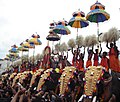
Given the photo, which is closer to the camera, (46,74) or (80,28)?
(46,74)

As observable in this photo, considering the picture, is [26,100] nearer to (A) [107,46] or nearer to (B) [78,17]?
(A) [107,46]

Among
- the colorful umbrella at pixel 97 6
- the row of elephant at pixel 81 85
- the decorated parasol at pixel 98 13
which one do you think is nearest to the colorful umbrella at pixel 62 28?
the row of elephant at pixel 81 85

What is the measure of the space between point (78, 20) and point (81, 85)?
129 inches

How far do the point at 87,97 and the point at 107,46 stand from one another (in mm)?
2313

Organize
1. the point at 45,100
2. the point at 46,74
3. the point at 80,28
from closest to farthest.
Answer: the point at 45,100 → the point at 46,74 → the point at 80,28

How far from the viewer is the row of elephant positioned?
18.7ft

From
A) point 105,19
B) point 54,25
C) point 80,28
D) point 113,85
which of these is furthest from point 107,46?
point 54,25

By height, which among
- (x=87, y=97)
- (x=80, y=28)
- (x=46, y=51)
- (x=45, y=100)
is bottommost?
(x=45, y=100)

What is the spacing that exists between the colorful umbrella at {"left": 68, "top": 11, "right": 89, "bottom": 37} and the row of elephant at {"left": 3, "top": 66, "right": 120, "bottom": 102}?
2.07 m

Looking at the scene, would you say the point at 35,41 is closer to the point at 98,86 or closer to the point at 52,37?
the point at 52,37

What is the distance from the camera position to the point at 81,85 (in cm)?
677

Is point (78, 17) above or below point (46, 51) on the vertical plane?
above

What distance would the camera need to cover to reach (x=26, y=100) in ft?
17.8

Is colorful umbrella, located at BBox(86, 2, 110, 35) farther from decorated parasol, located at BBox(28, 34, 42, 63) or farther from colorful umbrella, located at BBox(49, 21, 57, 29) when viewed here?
decorated parasol, located at BBox(28, 34, 42, 63)
